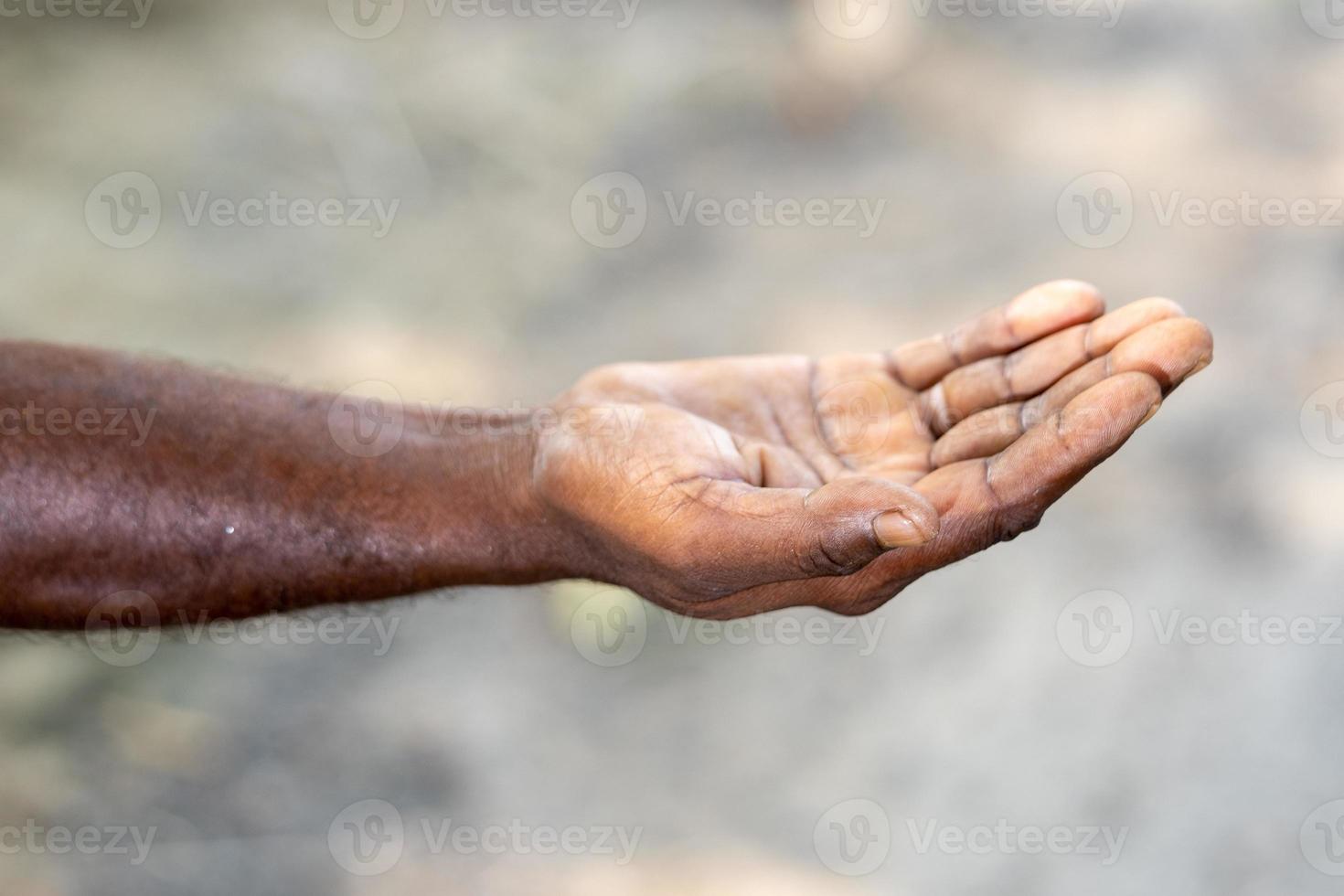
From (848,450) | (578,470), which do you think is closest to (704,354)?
(848,450)

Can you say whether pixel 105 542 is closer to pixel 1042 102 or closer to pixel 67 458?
pixel 67 458

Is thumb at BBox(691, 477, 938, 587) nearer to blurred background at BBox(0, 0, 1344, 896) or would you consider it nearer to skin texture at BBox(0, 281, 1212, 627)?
skin texture at BBox(0, 281, 1212, 627)

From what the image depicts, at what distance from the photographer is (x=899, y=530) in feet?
3.82

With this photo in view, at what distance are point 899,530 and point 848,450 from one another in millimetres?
428

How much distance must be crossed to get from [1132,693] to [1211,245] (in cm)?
132

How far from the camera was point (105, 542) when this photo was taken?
4.95 feet

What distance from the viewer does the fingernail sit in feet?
3.81

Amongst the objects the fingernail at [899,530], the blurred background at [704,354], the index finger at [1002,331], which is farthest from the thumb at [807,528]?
the blurred background at [704,354]

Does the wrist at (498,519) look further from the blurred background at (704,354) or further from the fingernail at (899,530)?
the fingernail at (899,530)

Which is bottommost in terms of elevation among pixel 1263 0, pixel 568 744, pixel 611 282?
pixel 568 744

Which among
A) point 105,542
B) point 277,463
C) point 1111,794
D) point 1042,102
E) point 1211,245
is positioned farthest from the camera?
point 1042,102

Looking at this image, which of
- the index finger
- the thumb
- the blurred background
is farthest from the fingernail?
the blurred background

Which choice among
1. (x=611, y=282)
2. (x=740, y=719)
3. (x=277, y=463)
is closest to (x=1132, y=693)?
(x=740, y=719)

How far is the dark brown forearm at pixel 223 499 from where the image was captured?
150cm
